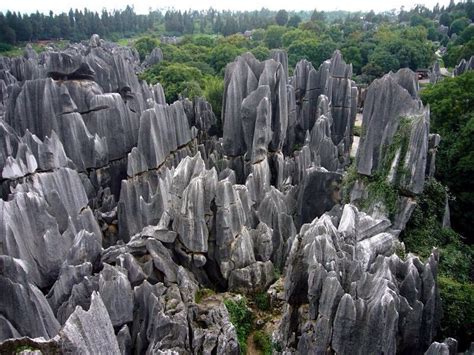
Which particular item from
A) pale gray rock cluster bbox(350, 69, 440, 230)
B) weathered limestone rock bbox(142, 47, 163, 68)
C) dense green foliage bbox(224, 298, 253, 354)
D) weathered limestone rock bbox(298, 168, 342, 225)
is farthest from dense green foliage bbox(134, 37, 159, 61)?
dense green foliage bbox(224, 298, 253, 354)

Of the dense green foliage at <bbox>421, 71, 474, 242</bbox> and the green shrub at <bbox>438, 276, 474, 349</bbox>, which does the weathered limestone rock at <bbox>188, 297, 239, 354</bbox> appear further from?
the dense green foliage at <bbox>421, 71, 474, 242</bbox>

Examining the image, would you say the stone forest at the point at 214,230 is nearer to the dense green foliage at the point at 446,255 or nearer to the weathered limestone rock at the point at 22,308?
the weathered limestone rock at the point at 22,308

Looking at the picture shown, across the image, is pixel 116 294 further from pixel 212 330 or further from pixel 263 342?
pixel 263 342

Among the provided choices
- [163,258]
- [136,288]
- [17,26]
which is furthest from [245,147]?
[17,26]

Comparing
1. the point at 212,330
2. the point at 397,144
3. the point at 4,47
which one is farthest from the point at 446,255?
the point at 4,47

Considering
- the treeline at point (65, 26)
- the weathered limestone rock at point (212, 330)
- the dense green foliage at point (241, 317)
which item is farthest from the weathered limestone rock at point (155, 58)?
the weathered limestone rock at point (212, 330)

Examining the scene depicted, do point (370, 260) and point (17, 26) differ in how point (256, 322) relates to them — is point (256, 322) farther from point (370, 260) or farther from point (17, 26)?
point (17, 26)
